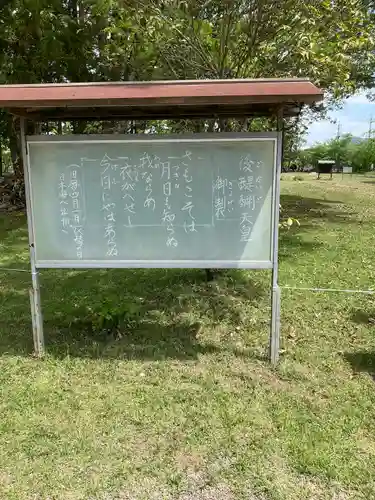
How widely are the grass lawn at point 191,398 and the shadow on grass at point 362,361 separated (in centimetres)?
2

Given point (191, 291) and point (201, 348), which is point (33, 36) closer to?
point (191, 291)

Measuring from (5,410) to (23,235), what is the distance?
829 cm

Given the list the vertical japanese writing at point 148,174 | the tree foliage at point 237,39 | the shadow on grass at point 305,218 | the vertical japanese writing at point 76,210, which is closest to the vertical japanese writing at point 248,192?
the vertical japanese writing at point 148,174

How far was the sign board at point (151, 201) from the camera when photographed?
4.06 meters

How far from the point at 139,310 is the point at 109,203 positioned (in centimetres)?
186

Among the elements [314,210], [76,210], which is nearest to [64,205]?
[76,210]

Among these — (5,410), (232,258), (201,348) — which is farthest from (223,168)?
(5,410)

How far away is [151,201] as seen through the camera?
4.17 metres

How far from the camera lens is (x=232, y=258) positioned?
13.6 ft

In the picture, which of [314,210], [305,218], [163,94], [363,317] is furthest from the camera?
[314,210]

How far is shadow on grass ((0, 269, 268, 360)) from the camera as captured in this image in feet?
15.3

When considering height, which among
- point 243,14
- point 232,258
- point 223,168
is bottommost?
point 232,258

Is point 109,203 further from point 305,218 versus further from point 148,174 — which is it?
point 305,218

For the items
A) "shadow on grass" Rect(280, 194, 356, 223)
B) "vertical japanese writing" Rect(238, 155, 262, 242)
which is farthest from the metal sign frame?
"shadow on grass" Rect(280, 194, 356, 223)
